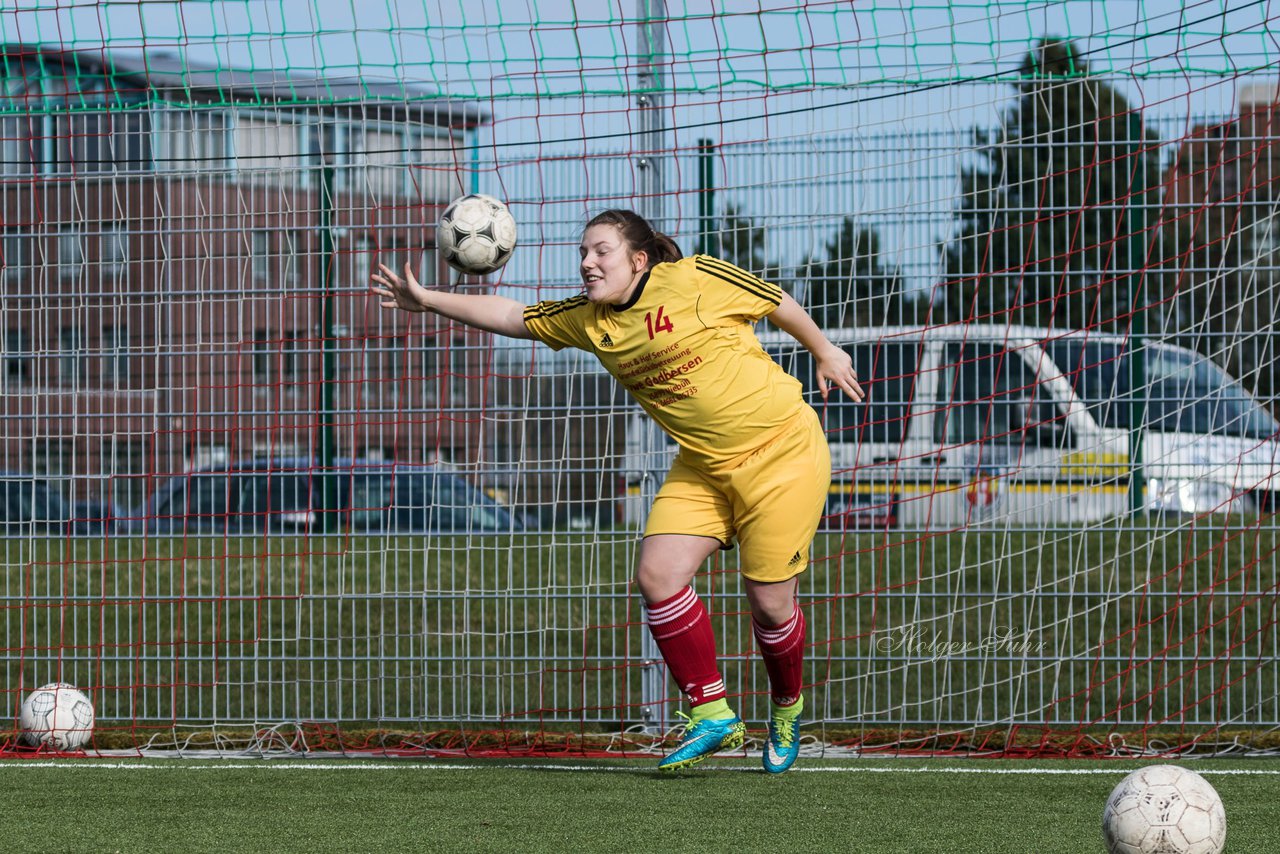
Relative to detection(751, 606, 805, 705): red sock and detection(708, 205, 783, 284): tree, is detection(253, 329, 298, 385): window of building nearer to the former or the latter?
detection(708, 205, 783, 284): tree

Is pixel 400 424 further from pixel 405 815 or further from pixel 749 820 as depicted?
pixel 749 820

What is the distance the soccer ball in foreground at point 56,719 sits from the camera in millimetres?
6938

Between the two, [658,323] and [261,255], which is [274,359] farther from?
[658,323]

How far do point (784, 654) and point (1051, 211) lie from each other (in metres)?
2.53

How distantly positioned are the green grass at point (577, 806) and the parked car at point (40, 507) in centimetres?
139

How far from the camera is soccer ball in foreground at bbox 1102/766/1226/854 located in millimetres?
3916

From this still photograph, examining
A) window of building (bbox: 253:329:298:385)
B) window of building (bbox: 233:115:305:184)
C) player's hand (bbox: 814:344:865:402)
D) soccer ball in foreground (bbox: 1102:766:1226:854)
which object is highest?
window of building (bbox: 233:115:305:184)

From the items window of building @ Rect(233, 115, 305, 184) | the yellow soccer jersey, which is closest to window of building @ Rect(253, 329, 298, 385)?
window of building @ Rect(233, 115, 305, 184)

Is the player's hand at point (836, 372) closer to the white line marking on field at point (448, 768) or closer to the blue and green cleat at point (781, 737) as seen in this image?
the blue and green cleat at point (781, 737)

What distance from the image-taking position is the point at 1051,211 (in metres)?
7.10

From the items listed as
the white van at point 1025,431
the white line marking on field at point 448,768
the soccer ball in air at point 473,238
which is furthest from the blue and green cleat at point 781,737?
the soccer ball in air at point 473,238

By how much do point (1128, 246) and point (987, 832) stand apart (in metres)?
3.37

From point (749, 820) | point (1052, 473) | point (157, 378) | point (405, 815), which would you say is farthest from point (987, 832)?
point (157, 378)

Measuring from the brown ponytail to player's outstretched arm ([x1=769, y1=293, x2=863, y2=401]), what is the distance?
0.44 metres
